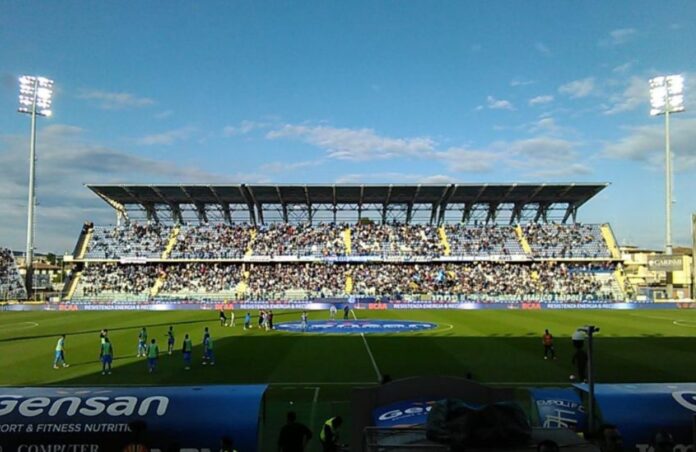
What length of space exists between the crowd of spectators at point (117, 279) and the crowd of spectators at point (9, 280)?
759cm

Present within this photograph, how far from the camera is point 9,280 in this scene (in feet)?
223

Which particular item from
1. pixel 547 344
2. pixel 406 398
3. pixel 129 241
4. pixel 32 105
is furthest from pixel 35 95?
pixel 406 398

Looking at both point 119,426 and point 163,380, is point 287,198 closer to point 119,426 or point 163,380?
point 163,380

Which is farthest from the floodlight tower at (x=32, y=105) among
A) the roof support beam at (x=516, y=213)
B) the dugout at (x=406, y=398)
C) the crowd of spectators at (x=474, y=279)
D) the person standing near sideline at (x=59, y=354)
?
the dugout at (x=406, y=398)

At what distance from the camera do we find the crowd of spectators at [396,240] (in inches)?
2763

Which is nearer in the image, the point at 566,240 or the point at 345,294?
the point at 345,294

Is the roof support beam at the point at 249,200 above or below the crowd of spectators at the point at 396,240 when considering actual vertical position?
above

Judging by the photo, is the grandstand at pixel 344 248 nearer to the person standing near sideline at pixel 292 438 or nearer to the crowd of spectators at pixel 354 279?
the crowd of spectators at pixel 354 279

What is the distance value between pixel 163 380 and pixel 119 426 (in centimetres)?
1348

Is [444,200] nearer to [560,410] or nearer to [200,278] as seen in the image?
[200,278]

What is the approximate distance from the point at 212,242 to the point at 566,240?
4398 centimetres

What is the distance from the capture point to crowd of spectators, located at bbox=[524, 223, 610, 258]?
68875 millimetres

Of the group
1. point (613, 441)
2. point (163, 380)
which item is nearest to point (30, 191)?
point (163, 380)

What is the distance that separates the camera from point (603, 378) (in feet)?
69.3
